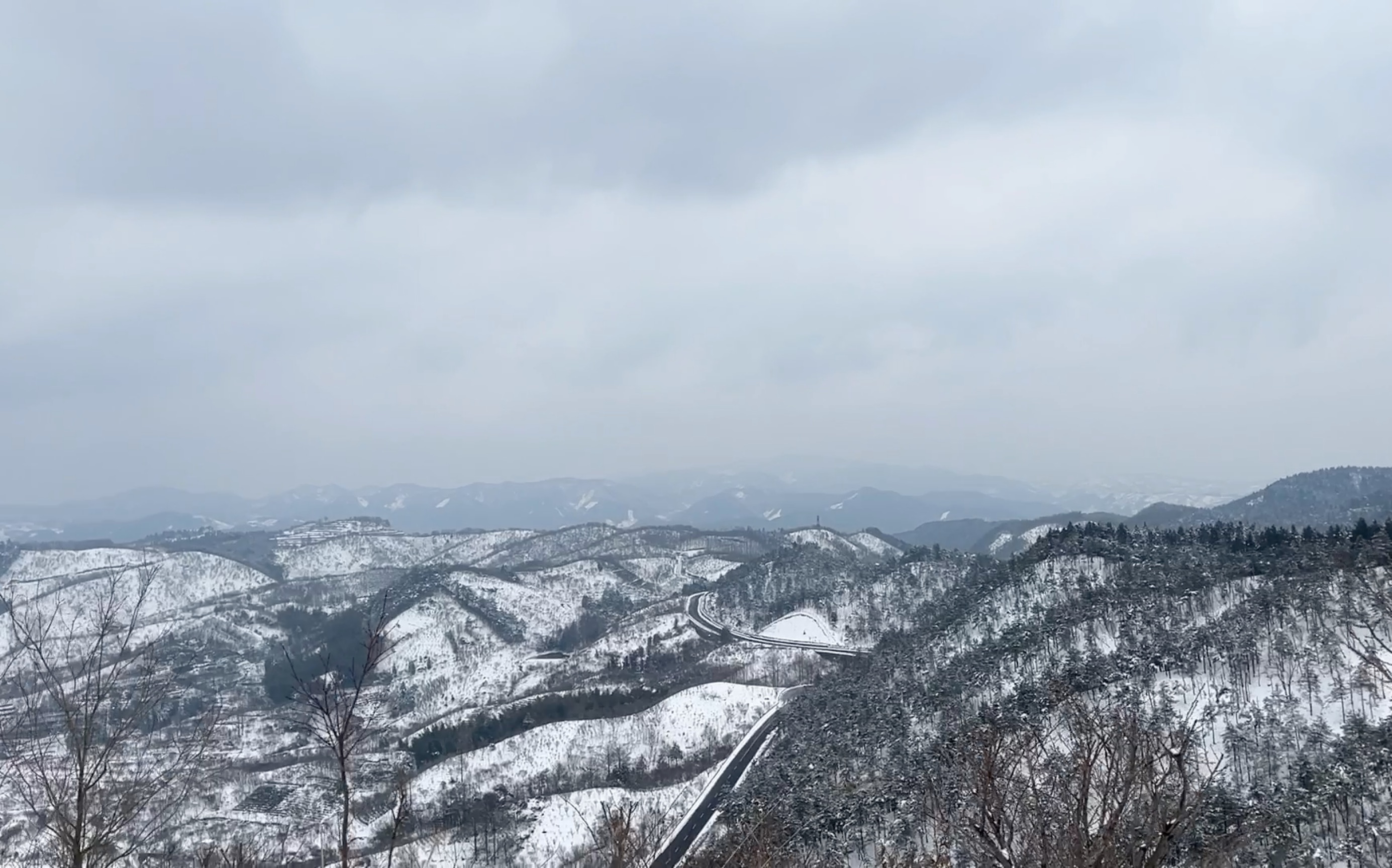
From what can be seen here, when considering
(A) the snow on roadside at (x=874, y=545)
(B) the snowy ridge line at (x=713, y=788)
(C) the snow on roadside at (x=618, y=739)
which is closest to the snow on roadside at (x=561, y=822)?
(B) the snowy ridge line at (x=713, y=788)

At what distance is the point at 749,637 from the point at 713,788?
142 ft

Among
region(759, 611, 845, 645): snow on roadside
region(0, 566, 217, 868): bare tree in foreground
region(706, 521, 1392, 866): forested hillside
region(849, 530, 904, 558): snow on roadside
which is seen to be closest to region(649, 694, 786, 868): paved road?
region(706, 521, 1392, 866): forested hillside

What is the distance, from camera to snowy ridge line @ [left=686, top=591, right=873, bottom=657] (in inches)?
3132

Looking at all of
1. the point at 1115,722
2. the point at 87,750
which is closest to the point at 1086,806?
the point at 1115,722

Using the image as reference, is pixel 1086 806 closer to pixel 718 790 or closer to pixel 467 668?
pixel 718 790

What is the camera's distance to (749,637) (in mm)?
88938

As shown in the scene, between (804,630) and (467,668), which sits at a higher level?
(804,630)

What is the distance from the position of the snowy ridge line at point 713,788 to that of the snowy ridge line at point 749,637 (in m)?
13.4

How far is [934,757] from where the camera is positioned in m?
34.8

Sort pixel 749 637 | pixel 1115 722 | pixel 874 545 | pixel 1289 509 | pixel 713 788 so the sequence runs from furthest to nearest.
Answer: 1. pixel 874 545
2. pixel 1289 509
3. pixel 749 637
4. pixel 713 788
5. pixel 1115 722

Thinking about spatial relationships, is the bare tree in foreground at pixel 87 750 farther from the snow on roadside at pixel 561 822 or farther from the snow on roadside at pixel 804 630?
the snow on roadside at pixel 804 630

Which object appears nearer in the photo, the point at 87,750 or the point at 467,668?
the point at 87,750

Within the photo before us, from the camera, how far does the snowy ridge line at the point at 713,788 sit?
115 ft

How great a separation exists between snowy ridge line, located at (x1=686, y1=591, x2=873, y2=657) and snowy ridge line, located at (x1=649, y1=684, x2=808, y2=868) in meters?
13.4
